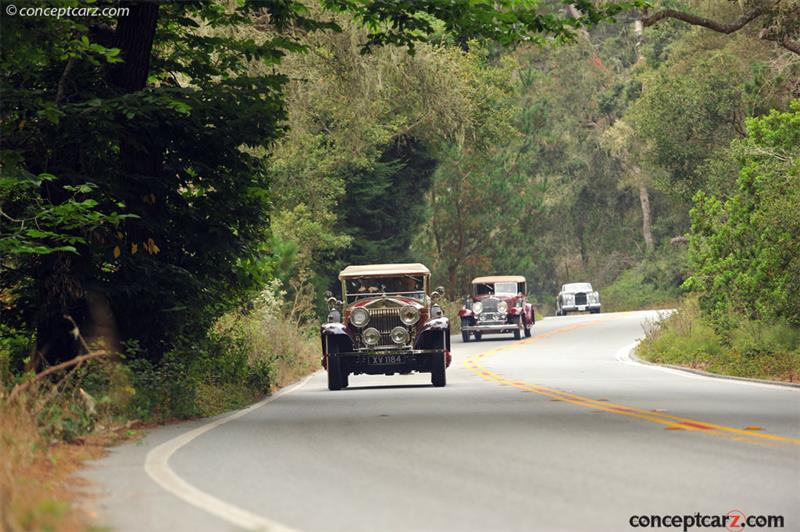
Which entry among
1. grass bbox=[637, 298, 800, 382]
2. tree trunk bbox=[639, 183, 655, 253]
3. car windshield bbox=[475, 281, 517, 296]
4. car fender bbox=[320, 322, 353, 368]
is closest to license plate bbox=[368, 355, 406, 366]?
car fender bbox=[320, 322, 353, 368]

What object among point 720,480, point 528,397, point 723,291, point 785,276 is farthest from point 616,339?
point 720,480

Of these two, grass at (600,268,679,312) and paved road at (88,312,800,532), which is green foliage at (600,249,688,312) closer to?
grass at (600,268,679,312)

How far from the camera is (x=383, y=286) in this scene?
26.5 metres

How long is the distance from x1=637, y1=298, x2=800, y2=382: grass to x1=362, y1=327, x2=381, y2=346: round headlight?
7.39 m

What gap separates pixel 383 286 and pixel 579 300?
5408 centimetres

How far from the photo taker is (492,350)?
4238cm

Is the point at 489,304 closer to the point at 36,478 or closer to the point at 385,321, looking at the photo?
the point at 385,321

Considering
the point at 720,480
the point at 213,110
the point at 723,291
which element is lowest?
the point at 720,480

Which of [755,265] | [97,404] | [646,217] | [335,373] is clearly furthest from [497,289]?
[646,217]

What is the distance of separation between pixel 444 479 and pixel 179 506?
2.31 metres

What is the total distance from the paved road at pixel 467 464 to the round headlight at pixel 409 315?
10.6 ft

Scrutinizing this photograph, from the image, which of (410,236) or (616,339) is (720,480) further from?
(410,236)

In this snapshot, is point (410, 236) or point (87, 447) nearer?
point (87, 447)

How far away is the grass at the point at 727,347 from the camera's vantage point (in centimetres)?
2616
